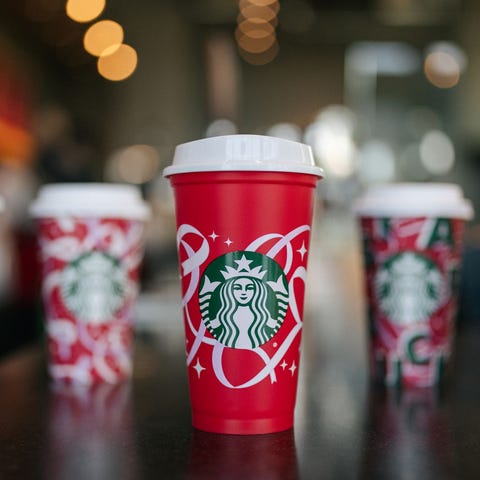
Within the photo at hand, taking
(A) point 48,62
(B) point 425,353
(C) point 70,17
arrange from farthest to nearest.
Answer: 1. (A) point 48,62
2. (C) point 70,17
3. (B) point 425,353

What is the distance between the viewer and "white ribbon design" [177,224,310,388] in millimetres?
637

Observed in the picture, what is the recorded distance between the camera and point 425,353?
912 mm

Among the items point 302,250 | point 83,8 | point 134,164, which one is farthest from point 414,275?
point 134,164

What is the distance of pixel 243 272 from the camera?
627 mm

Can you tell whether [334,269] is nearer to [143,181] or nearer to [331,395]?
[331,395]

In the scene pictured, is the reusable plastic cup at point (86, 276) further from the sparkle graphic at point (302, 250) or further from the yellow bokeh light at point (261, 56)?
the yellow bokeh light at point (261, 56)

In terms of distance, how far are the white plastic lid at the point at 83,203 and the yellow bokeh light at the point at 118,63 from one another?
4.77m

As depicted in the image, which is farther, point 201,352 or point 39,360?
point 39,360

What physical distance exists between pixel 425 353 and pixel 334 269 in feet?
6.84

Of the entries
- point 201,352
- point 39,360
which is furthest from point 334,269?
point 201,352

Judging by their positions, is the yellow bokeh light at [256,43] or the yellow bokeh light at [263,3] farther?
the yellow bokeh light at [256,43]

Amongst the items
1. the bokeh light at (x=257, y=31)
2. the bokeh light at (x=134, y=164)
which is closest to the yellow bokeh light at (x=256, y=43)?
the bokeh light at (x=257, y=31)

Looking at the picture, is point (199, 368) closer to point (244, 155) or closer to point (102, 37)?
point (244, 155)

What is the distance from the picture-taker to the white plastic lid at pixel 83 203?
92 centimetres
